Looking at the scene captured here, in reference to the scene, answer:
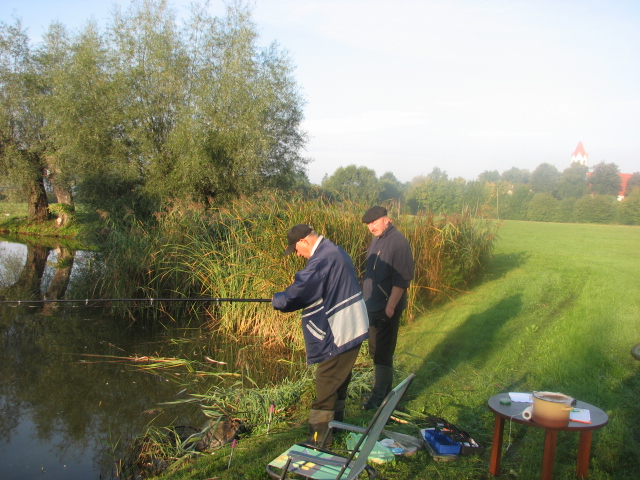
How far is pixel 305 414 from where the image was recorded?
5734 mm

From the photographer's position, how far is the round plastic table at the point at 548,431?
133 inches

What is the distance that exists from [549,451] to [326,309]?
1778 mm

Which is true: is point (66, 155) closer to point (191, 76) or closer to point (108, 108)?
point (108, 108)

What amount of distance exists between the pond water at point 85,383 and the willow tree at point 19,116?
15084 mm

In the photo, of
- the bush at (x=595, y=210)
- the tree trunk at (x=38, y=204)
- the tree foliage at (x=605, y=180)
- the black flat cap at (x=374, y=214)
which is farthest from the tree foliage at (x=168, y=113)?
the tree foliage at (x=605, y=180)

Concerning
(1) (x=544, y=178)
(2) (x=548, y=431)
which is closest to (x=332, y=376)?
(2) (x=548, y=431)

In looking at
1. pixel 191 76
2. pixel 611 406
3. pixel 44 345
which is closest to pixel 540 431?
pixel 611 406

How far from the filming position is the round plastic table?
3389 millimetres

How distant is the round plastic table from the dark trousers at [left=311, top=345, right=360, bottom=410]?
110 centimetres

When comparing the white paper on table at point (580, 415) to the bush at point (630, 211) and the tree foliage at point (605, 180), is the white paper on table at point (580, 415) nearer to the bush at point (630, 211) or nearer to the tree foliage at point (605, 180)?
the bush at point (630, 211)

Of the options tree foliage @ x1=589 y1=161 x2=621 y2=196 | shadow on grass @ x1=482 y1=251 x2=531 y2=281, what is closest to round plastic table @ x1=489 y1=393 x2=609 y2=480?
shadow on grass @ x1=482 y1=251 x2=531 y2=281

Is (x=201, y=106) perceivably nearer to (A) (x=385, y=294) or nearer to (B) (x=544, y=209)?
(A) (x=385, y=294)

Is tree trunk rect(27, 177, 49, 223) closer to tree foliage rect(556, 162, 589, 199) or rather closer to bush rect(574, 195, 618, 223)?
bush rect(574, 195, 618, 223)

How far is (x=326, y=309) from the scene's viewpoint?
4.16 meters
